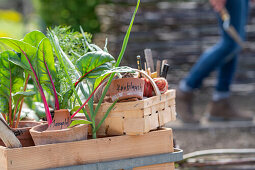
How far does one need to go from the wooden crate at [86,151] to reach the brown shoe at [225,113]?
2.55 meters

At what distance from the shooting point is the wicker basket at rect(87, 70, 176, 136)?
1.46 meters

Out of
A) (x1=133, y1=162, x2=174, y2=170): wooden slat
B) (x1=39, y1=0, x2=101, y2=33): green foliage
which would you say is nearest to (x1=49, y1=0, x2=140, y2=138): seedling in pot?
(x1=133, y1=162, x2=174, y2=170): wooden slat

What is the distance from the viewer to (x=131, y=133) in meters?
1.47

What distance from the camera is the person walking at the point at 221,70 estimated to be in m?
3.80

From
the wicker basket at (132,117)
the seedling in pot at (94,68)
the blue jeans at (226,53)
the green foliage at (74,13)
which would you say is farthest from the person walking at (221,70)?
the seedling in pot at (94,68)

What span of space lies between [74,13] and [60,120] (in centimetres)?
433

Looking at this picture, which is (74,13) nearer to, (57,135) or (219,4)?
(219,4)

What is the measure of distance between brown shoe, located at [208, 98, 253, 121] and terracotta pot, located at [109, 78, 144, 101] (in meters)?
2.60

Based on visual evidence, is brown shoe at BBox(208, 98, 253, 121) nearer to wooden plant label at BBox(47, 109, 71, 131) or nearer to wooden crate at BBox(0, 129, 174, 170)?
wooden crate at BBox(0, 129, 174, 170)

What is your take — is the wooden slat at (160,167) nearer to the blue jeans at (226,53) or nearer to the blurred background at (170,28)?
the blue jeans at (226,53)

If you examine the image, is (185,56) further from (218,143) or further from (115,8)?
(218,143)

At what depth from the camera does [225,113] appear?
398cm

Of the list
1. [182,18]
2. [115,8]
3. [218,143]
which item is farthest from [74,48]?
[182,18]

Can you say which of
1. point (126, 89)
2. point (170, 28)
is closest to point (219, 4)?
point (170, 28)
